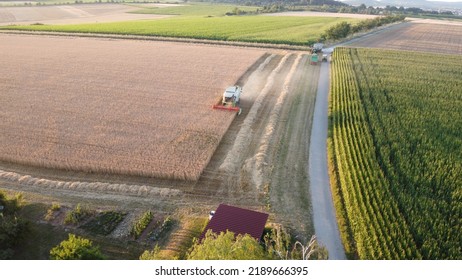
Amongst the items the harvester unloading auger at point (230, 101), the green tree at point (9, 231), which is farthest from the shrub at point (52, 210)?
the harvester unloading auger at point (230, 101)

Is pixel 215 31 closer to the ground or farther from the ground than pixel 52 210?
farther from the ground

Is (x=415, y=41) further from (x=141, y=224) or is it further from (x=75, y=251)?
(x=75, y=251)

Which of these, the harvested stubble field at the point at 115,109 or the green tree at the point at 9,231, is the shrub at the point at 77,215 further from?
the harvested stubble field at the point at 115,109

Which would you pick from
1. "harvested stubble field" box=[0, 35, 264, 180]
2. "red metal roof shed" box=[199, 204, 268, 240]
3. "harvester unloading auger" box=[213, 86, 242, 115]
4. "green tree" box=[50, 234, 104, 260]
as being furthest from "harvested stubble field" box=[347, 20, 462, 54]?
"green tree" box=[50, 234, 104, 260]

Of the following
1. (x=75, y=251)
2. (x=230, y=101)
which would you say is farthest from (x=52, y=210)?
(x=230, y=101)

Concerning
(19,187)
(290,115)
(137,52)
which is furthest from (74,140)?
(137,52)

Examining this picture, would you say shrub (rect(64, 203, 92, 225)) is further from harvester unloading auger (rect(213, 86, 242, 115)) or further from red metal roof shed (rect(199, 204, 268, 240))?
harvester unloading auger (rect(213, 86, 242, 115))

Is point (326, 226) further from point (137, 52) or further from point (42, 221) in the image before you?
point (137, 52)
